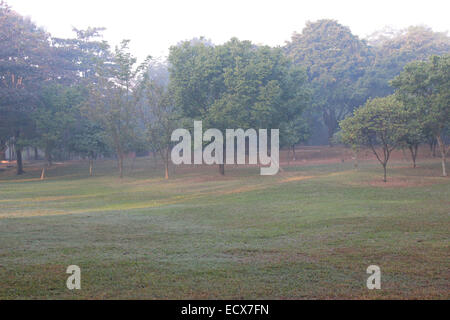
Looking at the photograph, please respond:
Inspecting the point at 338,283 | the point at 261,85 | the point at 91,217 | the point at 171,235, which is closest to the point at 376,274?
the point at 338,283

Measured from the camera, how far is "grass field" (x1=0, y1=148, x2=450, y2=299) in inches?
275

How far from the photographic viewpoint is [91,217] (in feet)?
53.2

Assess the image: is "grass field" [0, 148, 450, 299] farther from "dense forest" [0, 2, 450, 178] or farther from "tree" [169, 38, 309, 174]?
"tree" [169, 38, 309, 174]

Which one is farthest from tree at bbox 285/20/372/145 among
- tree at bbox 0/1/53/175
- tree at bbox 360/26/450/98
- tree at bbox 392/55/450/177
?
tree at bbox 0/1/53/175

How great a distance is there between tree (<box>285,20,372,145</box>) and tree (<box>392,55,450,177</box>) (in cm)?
2639

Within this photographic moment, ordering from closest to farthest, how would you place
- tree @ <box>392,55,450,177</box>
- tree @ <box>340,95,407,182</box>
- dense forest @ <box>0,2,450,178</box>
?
tree @ <box>340,95,407,182</box>, tree @ <box>392,55,450,177</box>, dense forest @ <box>0,2,450,178</box>

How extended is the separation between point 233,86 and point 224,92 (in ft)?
3.69

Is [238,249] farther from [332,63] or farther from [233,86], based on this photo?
[332,63]

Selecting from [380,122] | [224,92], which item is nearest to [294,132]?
[224,92]

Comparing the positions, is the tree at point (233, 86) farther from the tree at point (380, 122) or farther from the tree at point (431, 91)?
the tree at point (431, 91)

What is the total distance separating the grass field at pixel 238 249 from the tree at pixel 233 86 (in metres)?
14.7

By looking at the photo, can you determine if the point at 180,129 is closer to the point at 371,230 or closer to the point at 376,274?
the point at 371,230

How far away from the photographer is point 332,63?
6372 cm

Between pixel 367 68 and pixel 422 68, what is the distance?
3266 centimetres
